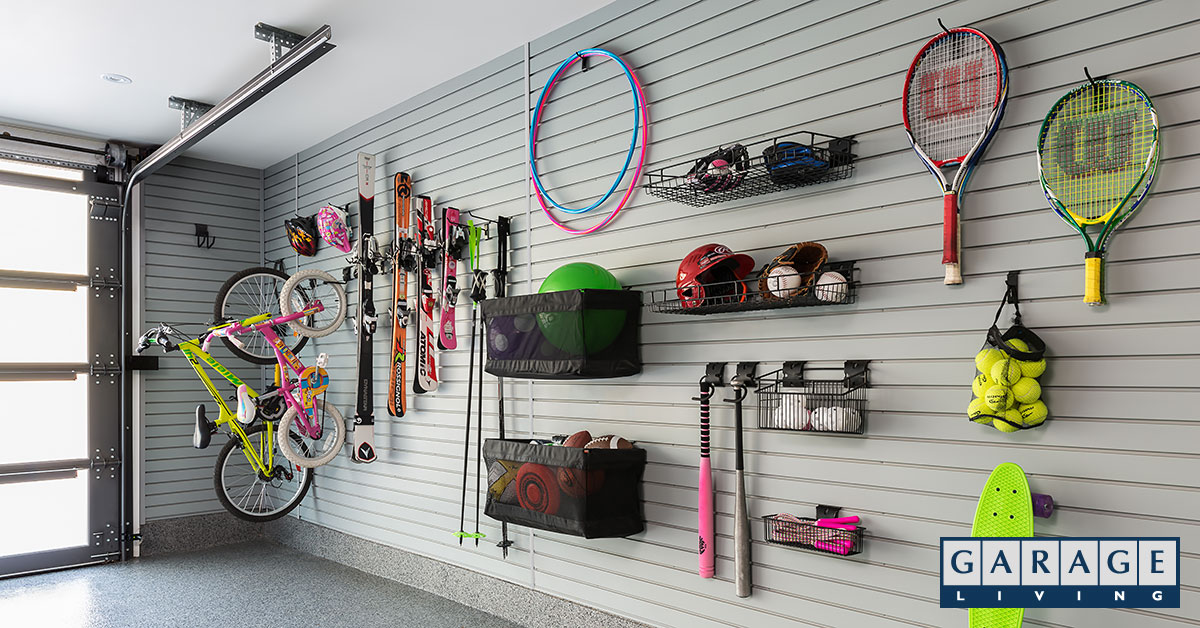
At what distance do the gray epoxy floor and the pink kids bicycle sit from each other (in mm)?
469

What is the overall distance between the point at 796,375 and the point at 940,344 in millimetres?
523

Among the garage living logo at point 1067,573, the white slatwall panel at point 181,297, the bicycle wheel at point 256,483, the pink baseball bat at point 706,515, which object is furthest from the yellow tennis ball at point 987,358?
the white slatwall panel at point 181,297

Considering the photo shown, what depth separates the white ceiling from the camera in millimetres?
3721

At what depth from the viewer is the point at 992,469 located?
2441 millimetres

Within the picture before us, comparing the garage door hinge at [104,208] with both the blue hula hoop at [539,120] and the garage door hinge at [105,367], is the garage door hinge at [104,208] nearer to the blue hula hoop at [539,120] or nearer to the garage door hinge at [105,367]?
the garage door hinge at [105,367]

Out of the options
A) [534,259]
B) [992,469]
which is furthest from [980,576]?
[534,259]

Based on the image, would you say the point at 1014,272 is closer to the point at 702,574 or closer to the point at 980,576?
the point at 980,576

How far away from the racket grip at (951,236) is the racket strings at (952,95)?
0.15m

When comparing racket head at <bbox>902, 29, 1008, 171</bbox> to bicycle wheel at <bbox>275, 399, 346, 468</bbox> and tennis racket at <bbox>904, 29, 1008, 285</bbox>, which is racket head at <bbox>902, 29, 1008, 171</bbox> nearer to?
tennis racket at <bbox>904, 29, 1008, 285</bbox>

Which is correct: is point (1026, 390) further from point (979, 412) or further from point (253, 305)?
point (253, 305)

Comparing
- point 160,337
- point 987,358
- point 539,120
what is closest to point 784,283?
point 987,358

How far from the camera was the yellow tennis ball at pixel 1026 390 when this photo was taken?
2.26 m

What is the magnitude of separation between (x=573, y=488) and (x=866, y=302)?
138 cm

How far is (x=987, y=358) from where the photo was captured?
2.33 m
